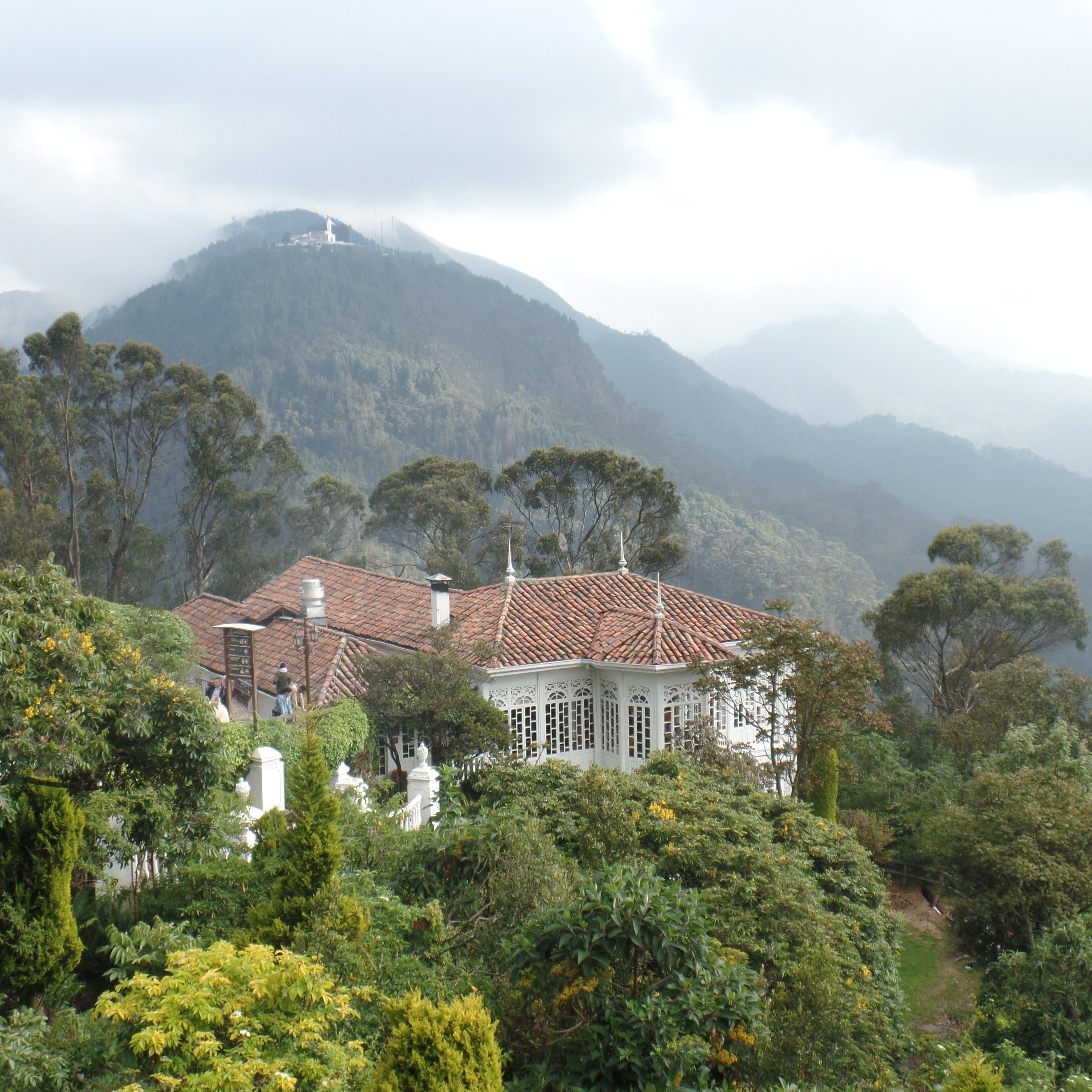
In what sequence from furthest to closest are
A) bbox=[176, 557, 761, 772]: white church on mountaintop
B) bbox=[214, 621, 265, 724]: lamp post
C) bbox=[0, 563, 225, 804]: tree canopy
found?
1. bbox=[176, 557, 761, 772]: white church on mountaintop
2. bbox=[214, 621, 265, 724]: lamp post
3. bbox=[0, 563, 225, 804]: tree canopy

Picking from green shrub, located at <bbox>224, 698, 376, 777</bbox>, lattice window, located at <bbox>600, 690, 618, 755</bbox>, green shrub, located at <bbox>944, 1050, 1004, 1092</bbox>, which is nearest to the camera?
green shrub, located at <bbox>944, 1050, 1004, 1092</bbox>

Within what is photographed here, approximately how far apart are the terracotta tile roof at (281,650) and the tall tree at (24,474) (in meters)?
9.51

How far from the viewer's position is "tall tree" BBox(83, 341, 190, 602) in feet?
144

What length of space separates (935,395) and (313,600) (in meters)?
186

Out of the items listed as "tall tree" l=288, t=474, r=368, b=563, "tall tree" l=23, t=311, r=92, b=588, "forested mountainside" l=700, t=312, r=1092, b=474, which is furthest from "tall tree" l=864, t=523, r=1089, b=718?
"forested mountainside" l=700, t=312, r=1092, b=474

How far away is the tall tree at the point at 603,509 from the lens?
45938 mm

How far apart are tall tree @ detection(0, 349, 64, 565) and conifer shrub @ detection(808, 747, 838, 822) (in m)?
28.2

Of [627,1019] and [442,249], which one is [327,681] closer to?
[627,1019]

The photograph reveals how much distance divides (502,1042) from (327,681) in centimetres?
1351

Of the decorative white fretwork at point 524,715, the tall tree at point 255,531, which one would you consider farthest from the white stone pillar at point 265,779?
the tall tree at point 255,531

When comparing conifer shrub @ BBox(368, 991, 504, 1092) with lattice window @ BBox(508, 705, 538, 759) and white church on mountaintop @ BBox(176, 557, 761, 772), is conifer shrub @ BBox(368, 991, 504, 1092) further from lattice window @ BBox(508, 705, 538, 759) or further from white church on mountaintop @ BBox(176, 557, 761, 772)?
lattice window @ BBox(508, 705, 538, 759)

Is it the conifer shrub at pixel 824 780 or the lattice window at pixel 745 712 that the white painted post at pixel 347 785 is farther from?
the conifer shrub at pixel 824 780

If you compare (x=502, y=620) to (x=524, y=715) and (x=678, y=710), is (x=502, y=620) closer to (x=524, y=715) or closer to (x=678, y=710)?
(x=524, y=715)

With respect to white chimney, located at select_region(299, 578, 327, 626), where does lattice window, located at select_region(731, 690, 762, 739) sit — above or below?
below
